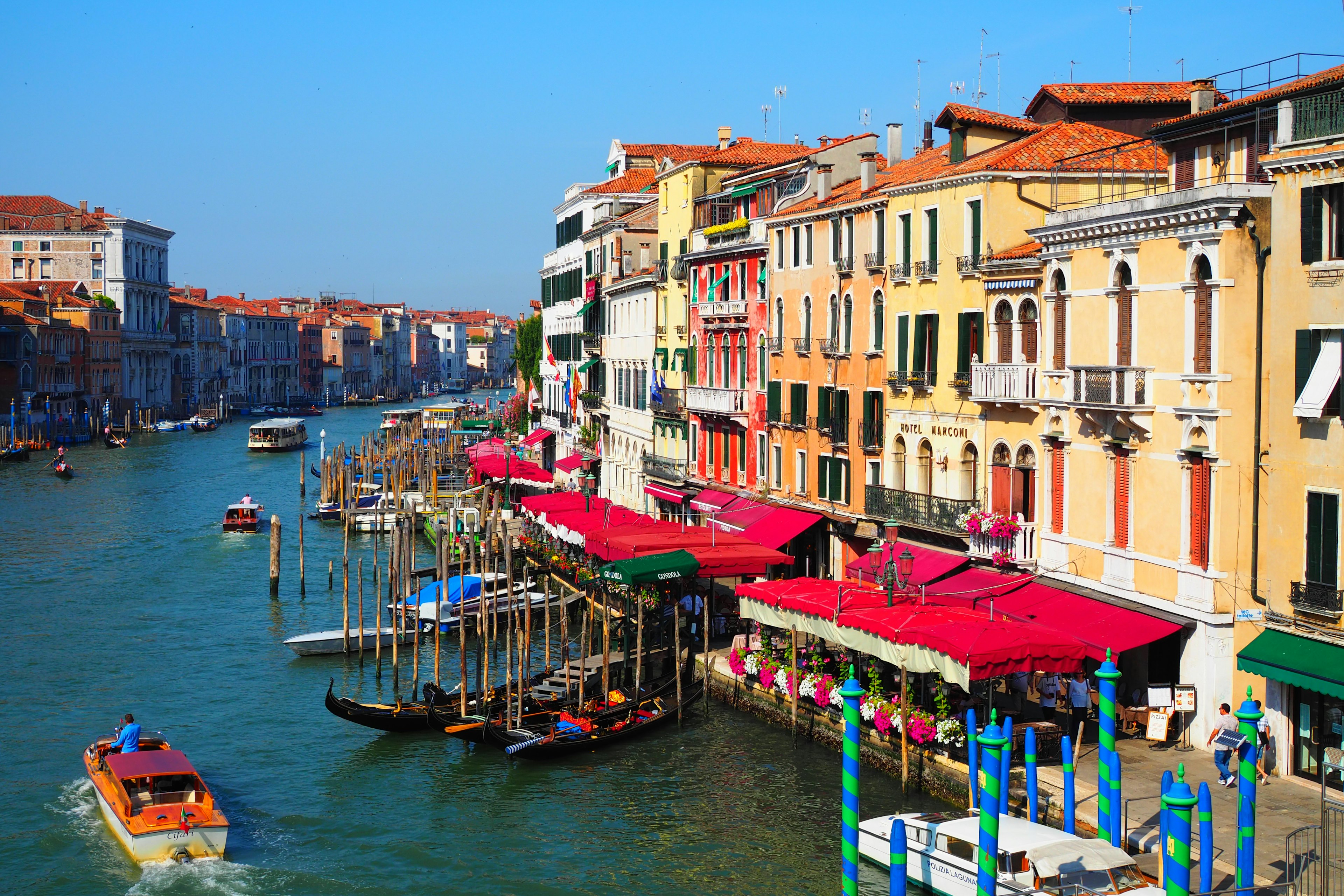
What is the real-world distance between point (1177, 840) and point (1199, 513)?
6.15 m

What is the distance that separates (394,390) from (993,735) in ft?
552

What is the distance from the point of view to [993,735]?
1395cm

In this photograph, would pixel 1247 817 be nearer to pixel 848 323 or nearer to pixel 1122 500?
pixel 1122 500

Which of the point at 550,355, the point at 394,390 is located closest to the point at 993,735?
the point at 550,355

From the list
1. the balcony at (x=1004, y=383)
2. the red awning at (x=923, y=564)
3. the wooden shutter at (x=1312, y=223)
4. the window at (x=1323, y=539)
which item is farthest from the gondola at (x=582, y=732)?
the wooden shutter at (x=1312, y=223)

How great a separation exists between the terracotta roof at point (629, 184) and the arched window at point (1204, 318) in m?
33.1

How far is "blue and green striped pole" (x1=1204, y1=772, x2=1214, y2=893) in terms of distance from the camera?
13461 millimetres

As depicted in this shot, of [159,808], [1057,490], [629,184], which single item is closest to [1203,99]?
[1057,490]

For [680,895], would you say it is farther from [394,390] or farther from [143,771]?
[394,390]

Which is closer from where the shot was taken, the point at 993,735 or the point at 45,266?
the point at 993,735

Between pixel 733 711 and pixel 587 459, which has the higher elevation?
pixel 587 459

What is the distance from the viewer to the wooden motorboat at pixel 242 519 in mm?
49312

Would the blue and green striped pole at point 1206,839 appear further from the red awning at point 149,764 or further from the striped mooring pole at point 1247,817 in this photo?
the red awning at point 149,764

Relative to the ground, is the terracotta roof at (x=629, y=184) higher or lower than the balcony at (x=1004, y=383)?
higher
